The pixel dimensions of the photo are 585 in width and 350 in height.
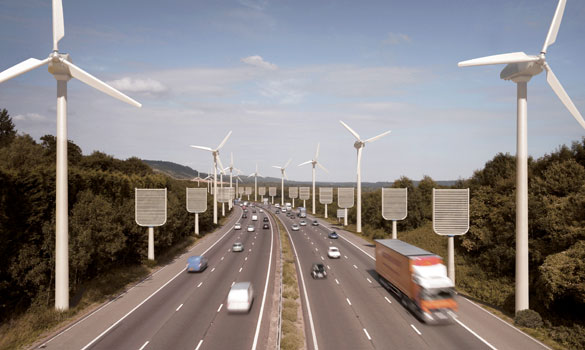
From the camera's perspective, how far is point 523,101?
91.7 feet

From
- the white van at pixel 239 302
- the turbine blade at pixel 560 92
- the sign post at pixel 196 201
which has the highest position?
the turbine blade at pixel 560 92

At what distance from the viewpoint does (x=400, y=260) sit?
94.3 feet

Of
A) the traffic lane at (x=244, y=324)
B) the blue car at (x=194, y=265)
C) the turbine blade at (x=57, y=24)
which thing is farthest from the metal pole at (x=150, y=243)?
A: the turbine blade at (x=57, y=24)

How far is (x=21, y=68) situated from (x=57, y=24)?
536 centimetres

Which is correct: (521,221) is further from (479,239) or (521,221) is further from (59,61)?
(59,61)

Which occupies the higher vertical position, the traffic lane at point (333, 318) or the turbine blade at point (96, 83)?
the turbine blade at point (96, 83)

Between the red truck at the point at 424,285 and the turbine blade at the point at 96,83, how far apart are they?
87.3 feet

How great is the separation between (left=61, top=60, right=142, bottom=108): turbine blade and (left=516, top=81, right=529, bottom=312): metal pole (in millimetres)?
32551

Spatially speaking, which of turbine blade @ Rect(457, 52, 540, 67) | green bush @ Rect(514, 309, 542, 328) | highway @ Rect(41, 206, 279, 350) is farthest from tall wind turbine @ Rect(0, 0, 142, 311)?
green bush @ Rect(514, 309, 542, 328)

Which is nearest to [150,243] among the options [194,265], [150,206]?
[150,206]

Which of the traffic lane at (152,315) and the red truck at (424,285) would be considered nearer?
the traffic lane at (152,315)

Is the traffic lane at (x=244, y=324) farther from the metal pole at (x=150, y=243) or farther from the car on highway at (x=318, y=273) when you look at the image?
the metal pole at (x=150, y=243)

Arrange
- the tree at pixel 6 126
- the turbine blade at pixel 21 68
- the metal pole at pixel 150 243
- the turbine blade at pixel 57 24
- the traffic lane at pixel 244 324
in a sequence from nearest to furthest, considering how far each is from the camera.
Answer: the traffic lane at pixel 244 324 → the turbine blade at pixel 21 68 → the turbine blade at pixel 57 24 → the metal pole at pixel 150 243 → the tree at pixel 6 126

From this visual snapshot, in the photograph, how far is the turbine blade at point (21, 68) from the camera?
2260 centimetres
